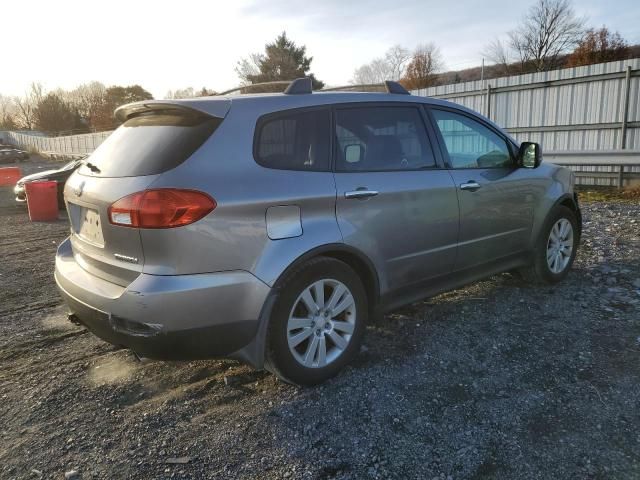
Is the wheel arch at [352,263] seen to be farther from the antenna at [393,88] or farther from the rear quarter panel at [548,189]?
the rear quarter panel at [548,189]

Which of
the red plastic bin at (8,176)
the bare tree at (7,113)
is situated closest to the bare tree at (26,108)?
the bare tree at (7,113)

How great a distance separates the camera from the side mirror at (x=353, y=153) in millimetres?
3225

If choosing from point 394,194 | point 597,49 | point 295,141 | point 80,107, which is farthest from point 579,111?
point 80,107

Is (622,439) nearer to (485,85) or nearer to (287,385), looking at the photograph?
(287,385)

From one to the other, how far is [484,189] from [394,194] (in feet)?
3.51

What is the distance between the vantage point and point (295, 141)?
3.02m

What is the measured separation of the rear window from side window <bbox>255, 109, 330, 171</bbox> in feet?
0.98

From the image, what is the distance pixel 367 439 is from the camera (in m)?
2.64

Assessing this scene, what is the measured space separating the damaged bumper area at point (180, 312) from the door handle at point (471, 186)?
1.91 meters

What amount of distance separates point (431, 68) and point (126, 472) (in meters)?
56.5

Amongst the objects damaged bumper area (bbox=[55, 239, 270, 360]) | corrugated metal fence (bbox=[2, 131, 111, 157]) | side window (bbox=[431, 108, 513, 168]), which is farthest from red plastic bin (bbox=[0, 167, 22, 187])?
side window (bbox=[431, 108, 513, 168])

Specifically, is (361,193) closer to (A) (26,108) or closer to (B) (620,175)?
(B) (620,175)

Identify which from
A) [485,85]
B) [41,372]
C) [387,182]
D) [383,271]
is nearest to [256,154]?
[387,182]

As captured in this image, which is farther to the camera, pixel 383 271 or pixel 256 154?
pixel 383 271
